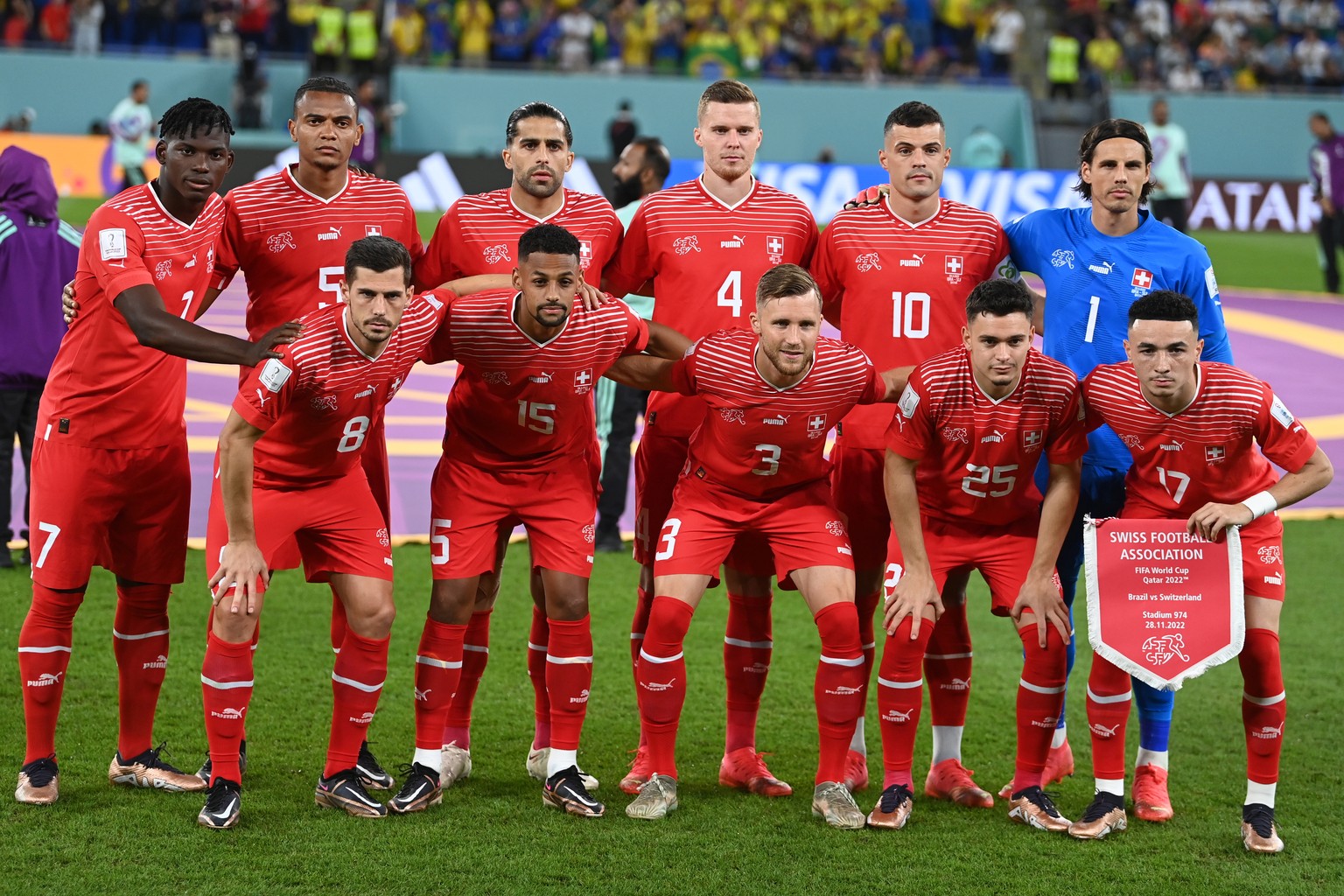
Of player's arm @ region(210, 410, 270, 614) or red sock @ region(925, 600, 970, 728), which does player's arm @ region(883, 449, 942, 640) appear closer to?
red sock @ region(925, 600, 970, 728)

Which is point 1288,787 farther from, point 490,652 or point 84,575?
point 84,575

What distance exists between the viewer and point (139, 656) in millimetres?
5684

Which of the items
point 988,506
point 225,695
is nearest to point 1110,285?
point 988,506

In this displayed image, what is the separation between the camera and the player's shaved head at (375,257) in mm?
5207

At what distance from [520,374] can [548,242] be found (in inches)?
21.3

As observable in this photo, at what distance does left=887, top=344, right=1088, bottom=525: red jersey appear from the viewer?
5508mm

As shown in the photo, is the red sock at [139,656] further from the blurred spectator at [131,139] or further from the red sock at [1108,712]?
the blurred spectator at [131,139]

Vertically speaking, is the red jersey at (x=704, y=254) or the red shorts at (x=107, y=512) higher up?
the red jersey at (x=704, y=254)

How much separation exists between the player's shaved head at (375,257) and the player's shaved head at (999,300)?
208cm

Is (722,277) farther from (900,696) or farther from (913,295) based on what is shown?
(900,696)

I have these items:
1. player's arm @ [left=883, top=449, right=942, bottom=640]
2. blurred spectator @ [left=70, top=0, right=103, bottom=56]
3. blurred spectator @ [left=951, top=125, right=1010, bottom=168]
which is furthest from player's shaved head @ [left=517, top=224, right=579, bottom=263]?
blurred spectator @ [left=70, top=0, right=103, bottom=56]

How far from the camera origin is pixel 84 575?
5.47 m

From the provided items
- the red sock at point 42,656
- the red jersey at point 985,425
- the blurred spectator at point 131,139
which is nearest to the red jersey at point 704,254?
the red jersey at point 985,425

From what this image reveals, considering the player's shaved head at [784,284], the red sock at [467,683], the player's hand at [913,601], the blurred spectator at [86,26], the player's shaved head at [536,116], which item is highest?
the blurred spectator at [86,26]
